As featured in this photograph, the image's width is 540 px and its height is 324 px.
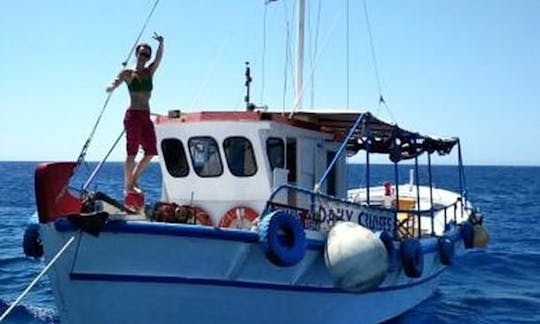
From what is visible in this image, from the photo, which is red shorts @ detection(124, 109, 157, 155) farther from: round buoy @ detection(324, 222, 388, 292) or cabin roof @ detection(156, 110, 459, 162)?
round buoy @ detection(324, 222, 388, 292)

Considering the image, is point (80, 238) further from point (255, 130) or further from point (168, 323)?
point (255, 130)

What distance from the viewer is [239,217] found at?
1034 cm

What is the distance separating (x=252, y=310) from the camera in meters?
9.01

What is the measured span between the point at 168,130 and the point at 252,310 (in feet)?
11.0

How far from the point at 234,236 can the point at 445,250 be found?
21.0ft

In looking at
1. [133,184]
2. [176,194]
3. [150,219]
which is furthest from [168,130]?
[150,219]

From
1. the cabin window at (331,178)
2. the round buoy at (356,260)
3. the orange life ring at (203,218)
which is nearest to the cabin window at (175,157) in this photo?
the orange life ring at (203,218)

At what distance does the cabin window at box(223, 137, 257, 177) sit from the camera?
10.6 metres

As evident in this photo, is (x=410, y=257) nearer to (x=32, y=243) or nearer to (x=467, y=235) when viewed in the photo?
(x=467, y=235)

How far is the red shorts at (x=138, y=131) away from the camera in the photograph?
9.11 meters

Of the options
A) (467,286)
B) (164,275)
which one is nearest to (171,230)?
(164,275)

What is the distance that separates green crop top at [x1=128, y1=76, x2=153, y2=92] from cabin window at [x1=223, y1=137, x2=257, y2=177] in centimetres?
189

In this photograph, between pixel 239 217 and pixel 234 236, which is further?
pixel 239 217

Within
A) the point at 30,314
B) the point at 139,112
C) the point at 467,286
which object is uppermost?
the point at 139,112
